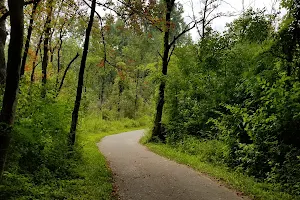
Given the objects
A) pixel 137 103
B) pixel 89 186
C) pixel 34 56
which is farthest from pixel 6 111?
pixel 137 103

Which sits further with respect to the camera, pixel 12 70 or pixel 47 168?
pixel 47 168

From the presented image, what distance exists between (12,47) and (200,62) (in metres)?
14.6

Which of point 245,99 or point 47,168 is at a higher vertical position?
point 245,99

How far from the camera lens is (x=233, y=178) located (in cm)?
930

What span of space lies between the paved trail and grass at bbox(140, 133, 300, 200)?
40cm

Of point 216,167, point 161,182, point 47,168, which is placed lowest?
point 161,182

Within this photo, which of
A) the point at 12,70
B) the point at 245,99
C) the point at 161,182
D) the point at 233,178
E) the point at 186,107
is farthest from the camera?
the point at 186,107

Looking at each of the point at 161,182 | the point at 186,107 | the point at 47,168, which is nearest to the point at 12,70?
the point at 47,168

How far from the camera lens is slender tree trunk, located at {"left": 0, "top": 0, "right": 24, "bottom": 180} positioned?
466cm

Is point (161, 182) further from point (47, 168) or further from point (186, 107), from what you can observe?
point (186, 107)

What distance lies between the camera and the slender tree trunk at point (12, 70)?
4.66 m

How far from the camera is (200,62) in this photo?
18.2 metres

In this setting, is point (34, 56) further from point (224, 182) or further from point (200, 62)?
point (224, 182)

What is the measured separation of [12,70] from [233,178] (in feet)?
24.4
